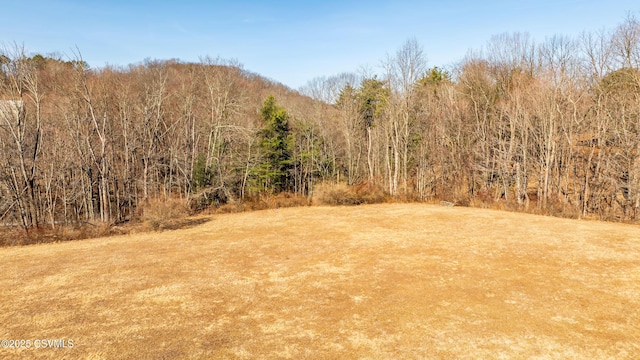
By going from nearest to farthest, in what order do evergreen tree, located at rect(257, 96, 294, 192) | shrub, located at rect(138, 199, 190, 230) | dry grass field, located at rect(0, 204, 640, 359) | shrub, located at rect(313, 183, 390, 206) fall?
dry grass field, located at rect(0, 204, 640, 359) < shrub, located at rect(138, 199, 190, 230) < shrub, located at rect(313, 183, 390, 206) < evergreen tree, located at rect(257, 96, 294, 192)

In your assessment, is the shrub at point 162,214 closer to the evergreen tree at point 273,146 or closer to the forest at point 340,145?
the forest at point 340,145

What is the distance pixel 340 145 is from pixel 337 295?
23111 millimetres

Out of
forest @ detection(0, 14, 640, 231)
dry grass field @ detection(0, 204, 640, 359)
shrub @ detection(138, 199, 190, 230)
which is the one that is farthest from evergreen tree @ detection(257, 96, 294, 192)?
dry grass field @ detection(0, 204, 640, 359)

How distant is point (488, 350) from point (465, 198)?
52.0 ft

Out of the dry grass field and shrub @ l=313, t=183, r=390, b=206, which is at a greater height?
shrub @ l=313, t=183, r=390, b=206

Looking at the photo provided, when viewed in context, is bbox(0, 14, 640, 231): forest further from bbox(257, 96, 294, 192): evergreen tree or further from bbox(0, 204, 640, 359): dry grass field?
bbox(0, 204, 640, 359): dry grass field

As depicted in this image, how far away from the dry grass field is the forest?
17.1 ft

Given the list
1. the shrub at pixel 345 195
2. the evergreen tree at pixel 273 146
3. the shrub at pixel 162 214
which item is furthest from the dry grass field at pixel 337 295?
the evergreen tree at pixel 273 146

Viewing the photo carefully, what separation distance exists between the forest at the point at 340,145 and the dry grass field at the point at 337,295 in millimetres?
5204

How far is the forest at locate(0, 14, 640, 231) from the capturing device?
51.6 ft

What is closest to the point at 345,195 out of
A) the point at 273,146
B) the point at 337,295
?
the point at 273,146

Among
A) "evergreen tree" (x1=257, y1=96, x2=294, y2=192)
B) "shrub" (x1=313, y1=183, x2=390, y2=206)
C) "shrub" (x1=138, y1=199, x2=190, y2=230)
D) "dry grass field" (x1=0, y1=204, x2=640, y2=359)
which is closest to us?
"dry grass field" (x1=0, y1=204, x2=640, y2=359)

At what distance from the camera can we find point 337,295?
713 centimetres

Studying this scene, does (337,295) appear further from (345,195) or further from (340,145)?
(340,145)
